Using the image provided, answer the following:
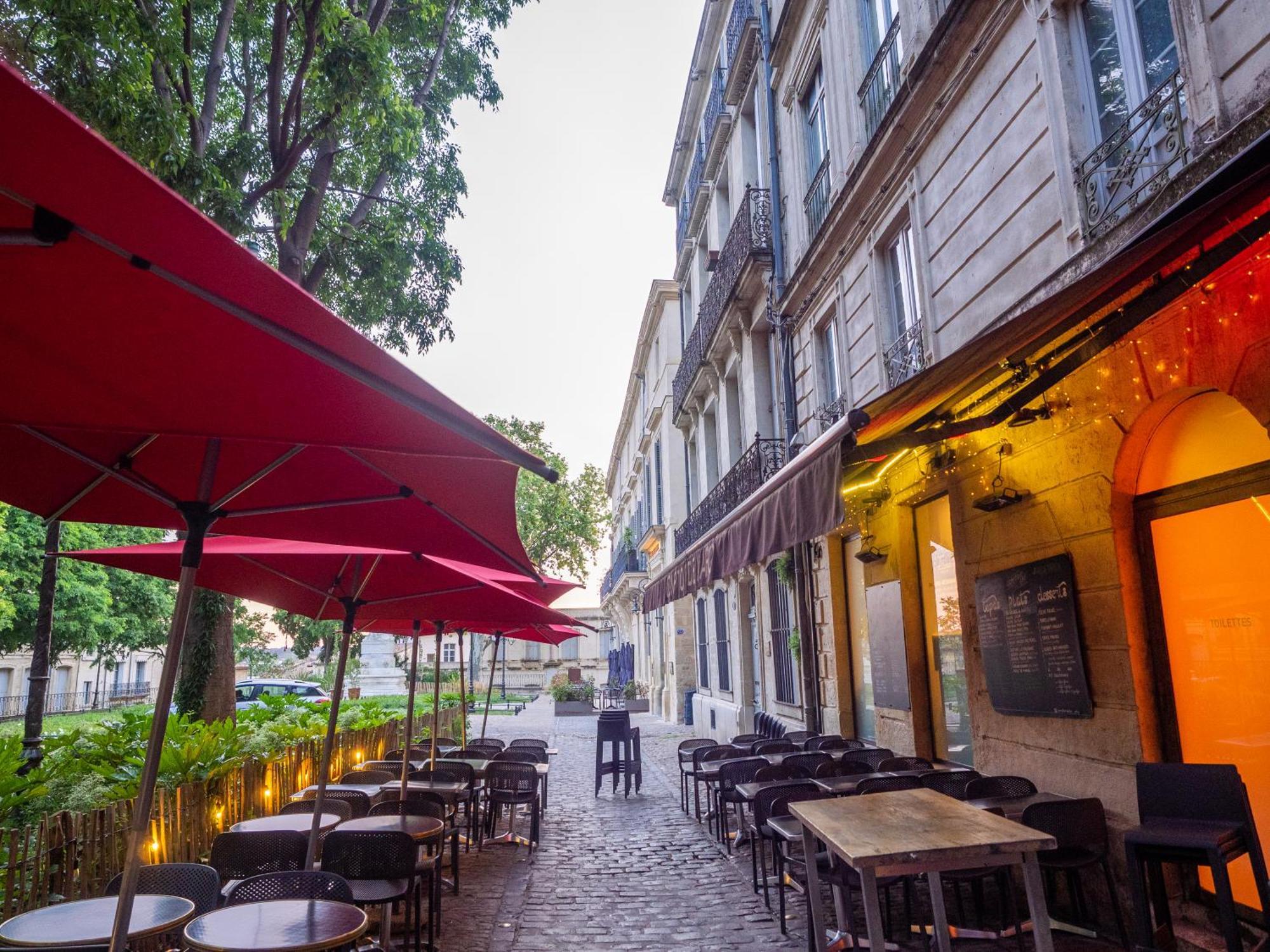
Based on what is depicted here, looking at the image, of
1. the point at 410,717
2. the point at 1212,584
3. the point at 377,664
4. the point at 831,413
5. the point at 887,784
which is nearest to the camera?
the point at 1212,584

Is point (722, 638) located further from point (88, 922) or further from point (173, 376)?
point (173, 376)

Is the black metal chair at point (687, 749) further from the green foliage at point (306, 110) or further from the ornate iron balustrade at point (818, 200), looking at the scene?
the green foliage at point (306, 110)

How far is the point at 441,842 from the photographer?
593cm

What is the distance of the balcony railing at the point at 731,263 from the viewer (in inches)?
552

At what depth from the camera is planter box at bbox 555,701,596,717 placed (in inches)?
1155

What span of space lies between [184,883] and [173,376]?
9.52ft

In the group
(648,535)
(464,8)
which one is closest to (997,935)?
(464,8)

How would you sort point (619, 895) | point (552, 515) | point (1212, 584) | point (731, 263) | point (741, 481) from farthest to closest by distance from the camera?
point (552, 515) → point (731, 263) → point (741, 481) → point (619, 895) → point (1212, 584)

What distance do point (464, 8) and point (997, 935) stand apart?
1333cm

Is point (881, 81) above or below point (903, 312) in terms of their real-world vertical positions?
above

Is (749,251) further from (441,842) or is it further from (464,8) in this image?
(441,842)

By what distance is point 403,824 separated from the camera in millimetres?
5652

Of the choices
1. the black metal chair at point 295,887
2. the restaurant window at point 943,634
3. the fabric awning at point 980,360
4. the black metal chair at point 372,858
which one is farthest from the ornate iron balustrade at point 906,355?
the black metal chair at point 295,887

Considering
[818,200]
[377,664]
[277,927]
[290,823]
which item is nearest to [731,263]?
[818,200]
